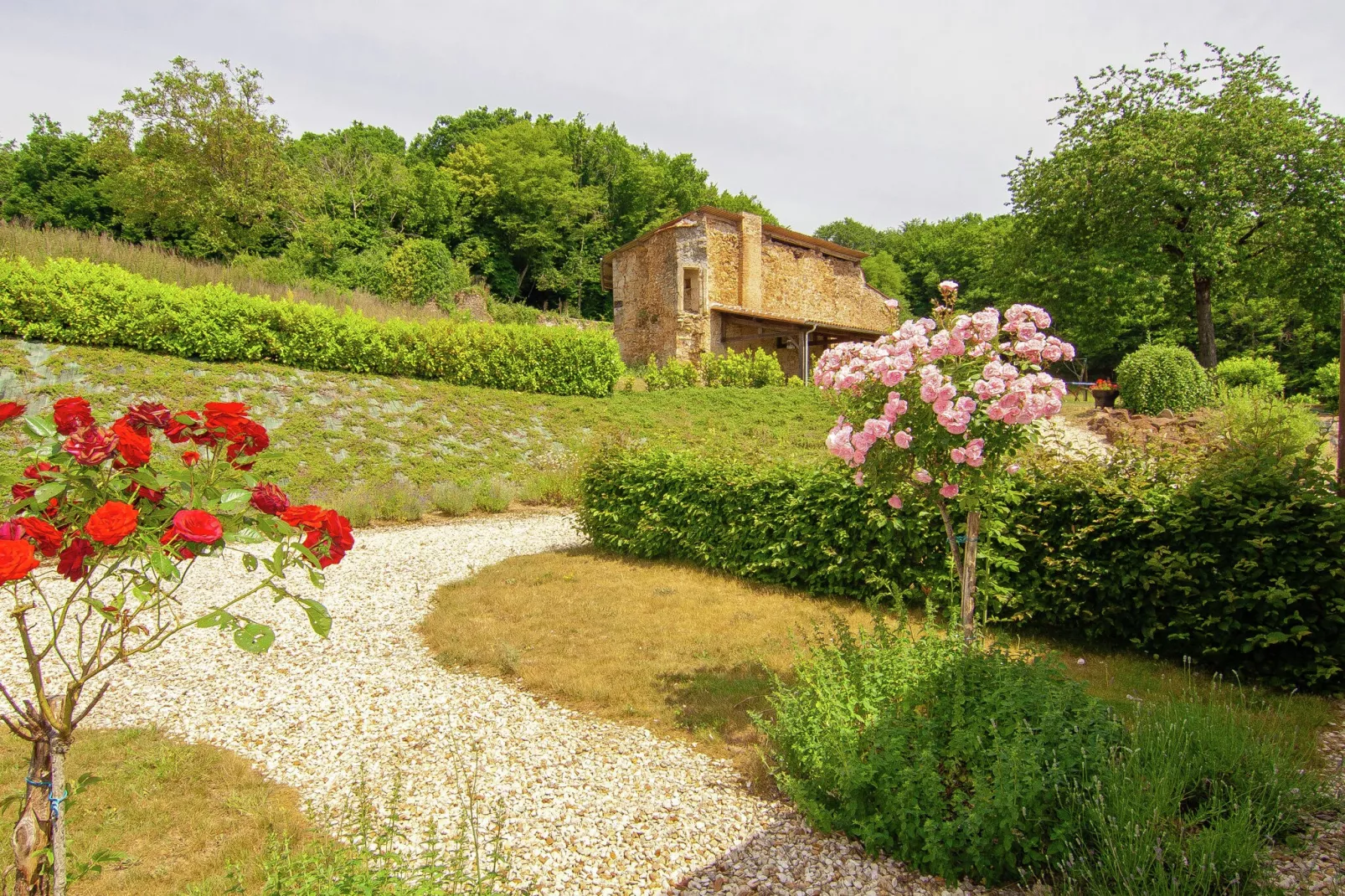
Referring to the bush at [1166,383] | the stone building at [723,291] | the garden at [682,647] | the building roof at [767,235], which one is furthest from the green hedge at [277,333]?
the bush at [1166,383]

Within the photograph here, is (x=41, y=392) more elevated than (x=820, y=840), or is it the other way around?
(x=41, y=392)

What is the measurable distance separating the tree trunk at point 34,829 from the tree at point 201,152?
26973 mm

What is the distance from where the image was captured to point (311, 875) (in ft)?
7.36

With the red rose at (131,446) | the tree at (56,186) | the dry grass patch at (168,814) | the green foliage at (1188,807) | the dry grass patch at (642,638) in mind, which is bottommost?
the dry grass patch at (642,638)

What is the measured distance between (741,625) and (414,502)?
6.82m

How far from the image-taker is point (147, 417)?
208 centimetres

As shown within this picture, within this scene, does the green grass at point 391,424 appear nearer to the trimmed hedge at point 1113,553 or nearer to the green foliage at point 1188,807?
the trimmed hedge at point 1113,553

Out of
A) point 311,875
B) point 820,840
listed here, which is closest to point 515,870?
point 311,875

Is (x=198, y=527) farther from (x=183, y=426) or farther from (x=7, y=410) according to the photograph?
(x=7, y=410)

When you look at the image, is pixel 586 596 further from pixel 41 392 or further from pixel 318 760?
pixel 41 392

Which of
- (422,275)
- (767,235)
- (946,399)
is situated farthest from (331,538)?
(422,275)

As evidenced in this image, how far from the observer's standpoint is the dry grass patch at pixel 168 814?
2.73 m

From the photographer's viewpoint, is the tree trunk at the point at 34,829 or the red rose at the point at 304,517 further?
the red rose at the point at 304,517

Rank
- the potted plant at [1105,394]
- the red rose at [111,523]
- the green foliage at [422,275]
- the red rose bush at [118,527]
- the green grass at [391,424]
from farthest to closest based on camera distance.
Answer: the green foliage at [422,275] → the potted plant at [1105,394] → the green grass at [391,424] → the red rose bush at [118,527] → the red rose at [111,523]
